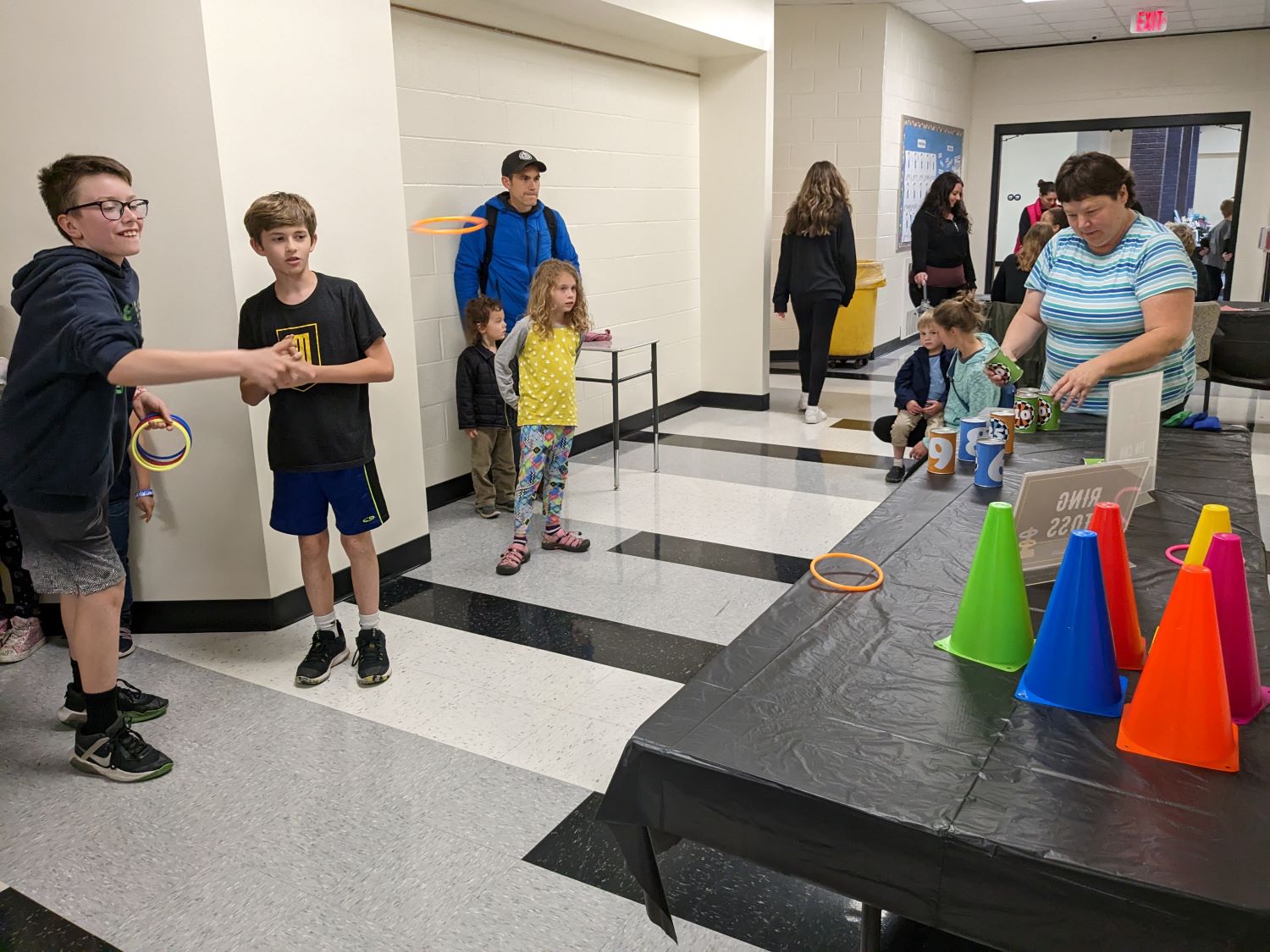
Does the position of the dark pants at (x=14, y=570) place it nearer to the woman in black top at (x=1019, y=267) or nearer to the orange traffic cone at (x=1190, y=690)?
the orange traffic cone at (x=1190, y=690)

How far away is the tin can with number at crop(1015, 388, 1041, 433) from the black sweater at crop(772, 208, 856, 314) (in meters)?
3.48

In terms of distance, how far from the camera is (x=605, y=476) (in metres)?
4.93

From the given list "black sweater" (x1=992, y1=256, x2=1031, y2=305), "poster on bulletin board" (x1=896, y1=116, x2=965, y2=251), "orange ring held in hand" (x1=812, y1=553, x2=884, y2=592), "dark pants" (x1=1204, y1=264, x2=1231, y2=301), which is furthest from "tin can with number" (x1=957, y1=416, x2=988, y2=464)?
"poster on bulletin board" (x1=896, y1=116, x2=965, y2=251)

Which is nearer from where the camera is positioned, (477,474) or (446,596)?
(446,596)

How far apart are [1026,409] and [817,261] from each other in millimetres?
3576

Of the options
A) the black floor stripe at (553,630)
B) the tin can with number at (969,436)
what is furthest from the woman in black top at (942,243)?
the tin can with number at (969,436)

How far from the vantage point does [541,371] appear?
363 cm

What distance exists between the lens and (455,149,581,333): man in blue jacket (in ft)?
14.1

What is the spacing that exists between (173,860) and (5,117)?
2212 mm

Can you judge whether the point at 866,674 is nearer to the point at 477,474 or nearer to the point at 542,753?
the point at 542,753

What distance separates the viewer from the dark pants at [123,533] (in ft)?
9.49

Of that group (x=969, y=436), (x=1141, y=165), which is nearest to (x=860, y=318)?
(x=969, y=436)

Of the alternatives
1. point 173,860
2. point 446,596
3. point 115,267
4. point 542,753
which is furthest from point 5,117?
point 542,753

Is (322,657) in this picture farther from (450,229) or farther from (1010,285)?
(1010,285)
